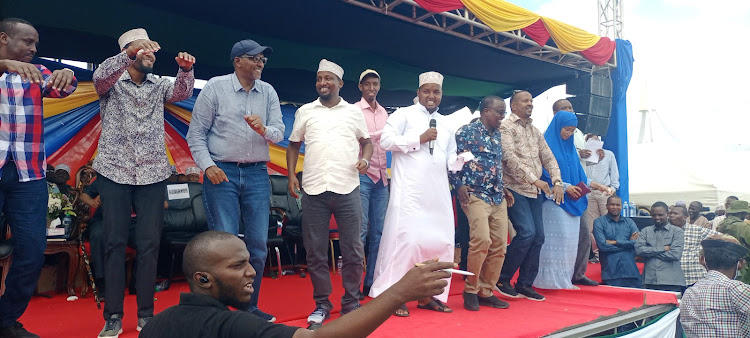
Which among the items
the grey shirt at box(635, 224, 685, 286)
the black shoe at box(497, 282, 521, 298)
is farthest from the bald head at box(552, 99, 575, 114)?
the black shoe at box(497, 282, 521, 298)

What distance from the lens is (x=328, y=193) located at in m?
3.37

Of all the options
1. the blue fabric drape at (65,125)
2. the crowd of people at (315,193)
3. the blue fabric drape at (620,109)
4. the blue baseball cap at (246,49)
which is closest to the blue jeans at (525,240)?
the crowd of people at (315,193)

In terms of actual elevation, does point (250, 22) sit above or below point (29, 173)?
above

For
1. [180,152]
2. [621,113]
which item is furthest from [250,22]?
[621,113]

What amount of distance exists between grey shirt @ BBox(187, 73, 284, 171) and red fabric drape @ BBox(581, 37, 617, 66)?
6.93 metres

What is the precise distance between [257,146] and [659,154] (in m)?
21.3

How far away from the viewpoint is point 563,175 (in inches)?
190

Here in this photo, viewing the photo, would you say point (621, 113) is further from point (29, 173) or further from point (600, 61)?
point (29, 173)

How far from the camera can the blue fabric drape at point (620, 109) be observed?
955 centimetres

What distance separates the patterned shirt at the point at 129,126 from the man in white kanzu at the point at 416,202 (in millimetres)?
1512

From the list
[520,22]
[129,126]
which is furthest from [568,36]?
[129,126]

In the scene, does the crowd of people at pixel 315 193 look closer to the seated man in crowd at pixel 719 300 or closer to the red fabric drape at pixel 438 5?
the seated man in crowd at pixel 719 300

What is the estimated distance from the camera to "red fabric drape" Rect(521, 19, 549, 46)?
305 inches

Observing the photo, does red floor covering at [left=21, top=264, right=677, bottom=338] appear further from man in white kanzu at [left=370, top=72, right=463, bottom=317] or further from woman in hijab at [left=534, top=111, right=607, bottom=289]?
man in white kanzu at [left=370, top=72, right=463, bottom=317]
